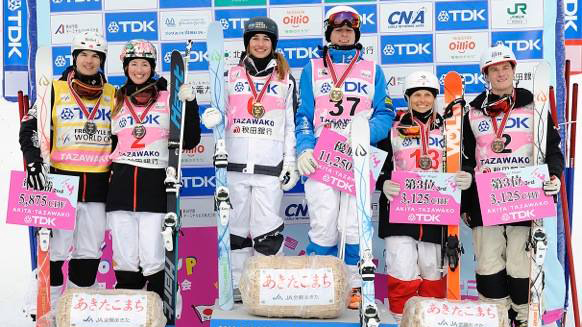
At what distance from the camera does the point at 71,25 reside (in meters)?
4.93

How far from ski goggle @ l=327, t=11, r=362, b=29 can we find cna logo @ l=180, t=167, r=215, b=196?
5.27 feet

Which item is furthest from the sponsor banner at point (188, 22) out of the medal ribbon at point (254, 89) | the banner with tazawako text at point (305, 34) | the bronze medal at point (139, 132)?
the bronze medal at point (139, 132)

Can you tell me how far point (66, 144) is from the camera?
4020 mm

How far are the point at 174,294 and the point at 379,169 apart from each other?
1518mm

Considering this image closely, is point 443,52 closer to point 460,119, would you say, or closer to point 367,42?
point 367,42

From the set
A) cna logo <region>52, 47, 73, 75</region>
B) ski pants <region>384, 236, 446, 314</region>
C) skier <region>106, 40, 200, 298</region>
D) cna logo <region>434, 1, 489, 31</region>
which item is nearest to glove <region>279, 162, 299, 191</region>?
skier <region>106, 40, 200, 298</region>

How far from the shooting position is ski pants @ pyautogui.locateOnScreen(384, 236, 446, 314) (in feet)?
13.1

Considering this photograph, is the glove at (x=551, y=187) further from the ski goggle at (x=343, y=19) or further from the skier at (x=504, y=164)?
the ski goggle at (x=343, y=19)

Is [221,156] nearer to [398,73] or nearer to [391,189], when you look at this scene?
[391,189]

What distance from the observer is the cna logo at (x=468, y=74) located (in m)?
4.88

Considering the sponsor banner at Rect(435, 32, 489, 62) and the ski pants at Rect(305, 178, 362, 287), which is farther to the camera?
the sponsor banner at Rect(435, 32, 489, 62)

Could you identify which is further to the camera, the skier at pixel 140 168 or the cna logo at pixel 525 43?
the cna logo at pixel 525 43

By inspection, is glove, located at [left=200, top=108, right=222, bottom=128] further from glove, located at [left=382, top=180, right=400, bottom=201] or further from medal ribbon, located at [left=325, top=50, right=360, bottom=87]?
glove, located at [left=382, top=180, right=400, bottom=201]

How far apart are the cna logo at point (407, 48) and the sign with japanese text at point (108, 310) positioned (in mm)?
2656
